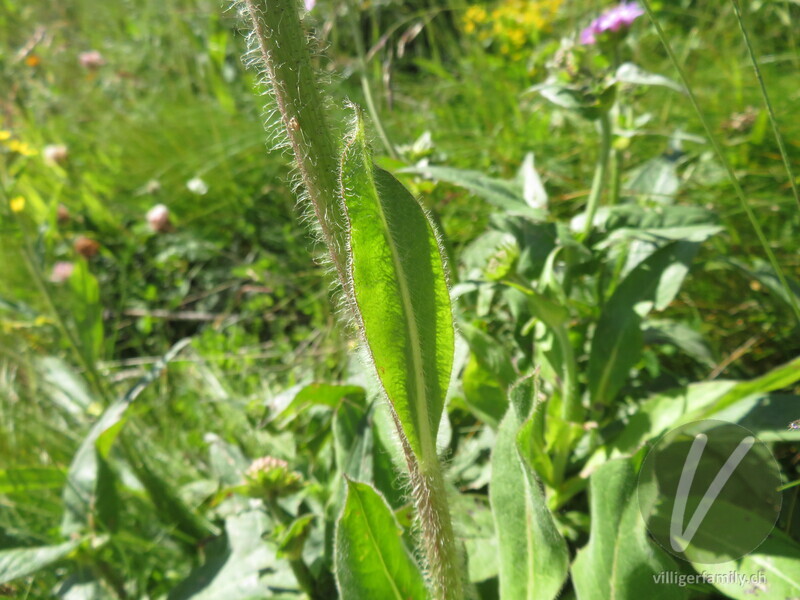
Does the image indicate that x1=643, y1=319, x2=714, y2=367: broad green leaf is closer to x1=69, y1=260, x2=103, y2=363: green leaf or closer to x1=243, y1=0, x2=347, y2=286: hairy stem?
x1=243, y1=0, x2=347, y2=286: hairy stem

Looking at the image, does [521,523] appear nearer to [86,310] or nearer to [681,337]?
[681,337]

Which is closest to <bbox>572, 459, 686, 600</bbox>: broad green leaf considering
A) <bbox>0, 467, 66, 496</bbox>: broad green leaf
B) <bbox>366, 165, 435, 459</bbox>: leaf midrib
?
<bbox>366, 165, 435, 459</bbox>: leaf midrib

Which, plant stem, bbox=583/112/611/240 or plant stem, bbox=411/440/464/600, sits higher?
plant stem, bbox=583/112/611/240

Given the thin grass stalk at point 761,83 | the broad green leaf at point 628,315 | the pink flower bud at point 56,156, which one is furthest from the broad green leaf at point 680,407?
the pink flower bud at point 56,156

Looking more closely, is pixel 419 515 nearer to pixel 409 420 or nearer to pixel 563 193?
pixel 409 420

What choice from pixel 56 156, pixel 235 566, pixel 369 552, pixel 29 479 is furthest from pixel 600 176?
pixel 56 156

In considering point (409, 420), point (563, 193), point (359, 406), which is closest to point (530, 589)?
point (409, 420)
